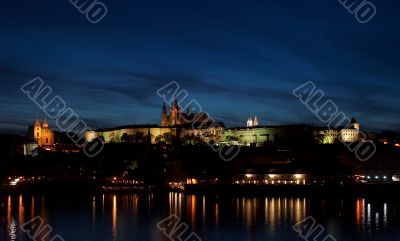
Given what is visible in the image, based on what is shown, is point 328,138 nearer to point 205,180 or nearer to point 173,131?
point 173,131

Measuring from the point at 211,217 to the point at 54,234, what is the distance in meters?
6.78

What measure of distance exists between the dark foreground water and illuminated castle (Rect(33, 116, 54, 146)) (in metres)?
42.7

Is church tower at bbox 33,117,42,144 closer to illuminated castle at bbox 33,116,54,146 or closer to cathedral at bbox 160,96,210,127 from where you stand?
illuminated castle at bbox 33,116,54,146

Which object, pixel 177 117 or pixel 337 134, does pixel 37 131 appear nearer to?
pixel 177 117

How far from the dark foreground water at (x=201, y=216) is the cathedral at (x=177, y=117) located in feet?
141

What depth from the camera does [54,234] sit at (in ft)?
72.4

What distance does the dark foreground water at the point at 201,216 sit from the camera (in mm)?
22281

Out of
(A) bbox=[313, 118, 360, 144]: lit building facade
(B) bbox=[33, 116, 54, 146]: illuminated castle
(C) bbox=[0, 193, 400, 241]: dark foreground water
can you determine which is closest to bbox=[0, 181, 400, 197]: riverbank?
(C) bbox=[0, 193, 400, 241]: dark foreground water

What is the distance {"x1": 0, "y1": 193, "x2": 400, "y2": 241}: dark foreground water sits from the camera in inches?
877

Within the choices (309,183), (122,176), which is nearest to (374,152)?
(309,183)

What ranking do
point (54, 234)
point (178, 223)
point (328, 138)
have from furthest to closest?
point (328, 138) → point (178, 223) → point (54, 234)

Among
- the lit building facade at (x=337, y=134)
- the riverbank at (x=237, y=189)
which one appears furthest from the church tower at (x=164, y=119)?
the riverbank at (x=237, y=189)

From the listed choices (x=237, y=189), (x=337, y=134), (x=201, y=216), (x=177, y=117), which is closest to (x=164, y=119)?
(x=177, y=117)

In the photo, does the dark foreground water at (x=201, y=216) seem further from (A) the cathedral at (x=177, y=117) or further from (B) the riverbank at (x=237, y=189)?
(A) the cathedral at (x=177, y=117)
